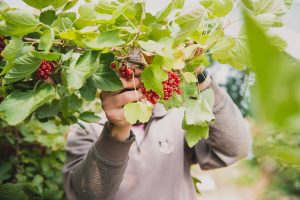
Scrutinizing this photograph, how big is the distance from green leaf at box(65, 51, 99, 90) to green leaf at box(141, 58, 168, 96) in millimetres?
83

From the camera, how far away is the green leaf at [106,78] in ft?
1.95

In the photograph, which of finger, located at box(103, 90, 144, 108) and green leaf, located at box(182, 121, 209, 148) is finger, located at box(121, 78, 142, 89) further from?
green leaf, located at box(182, 121, 209, 148)

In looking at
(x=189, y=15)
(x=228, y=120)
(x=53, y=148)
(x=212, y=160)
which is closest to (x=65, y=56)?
(x=189, y=15)

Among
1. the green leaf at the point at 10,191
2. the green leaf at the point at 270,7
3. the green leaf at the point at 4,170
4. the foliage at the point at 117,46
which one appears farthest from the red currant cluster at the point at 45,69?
the green leaf at the point at 4,170

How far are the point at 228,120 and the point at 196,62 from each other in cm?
60

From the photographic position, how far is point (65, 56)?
0.56 metres

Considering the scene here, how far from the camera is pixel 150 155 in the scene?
145 centimetres

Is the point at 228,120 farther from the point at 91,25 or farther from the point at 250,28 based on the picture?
the point at 250,28

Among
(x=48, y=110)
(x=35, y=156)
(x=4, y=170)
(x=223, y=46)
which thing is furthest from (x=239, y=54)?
(x=35, y=156)

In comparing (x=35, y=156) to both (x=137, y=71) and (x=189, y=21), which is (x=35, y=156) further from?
(x=189, y=21)

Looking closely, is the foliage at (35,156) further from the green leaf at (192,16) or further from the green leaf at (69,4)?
the green leaf at (192,16)

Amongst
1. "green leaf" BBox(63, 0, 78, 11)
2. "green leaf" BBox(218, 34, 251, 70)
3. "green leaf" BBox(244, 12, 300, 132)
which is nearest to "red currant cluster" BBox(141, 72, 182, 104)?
"green leaf" BBox(218, 34, 251, 70)

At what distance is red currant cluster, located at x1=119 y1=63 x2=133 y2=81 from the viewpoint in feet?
2.07

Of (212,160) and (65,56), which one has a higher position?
(65,56)
